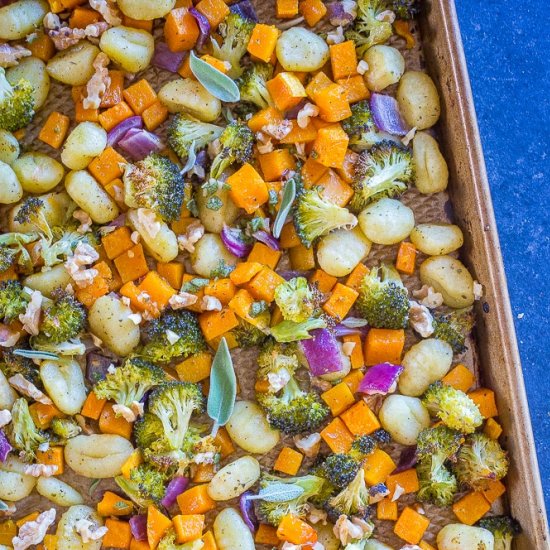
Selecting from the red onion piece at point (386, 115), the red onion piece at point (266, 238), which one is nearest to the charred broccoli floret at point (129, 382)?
the red onion piece at point (266, 238)

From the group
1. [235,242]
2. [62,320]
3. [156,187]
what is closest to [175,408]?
[62,320]

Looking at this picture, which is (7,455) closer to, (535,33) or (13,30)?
(13,30)

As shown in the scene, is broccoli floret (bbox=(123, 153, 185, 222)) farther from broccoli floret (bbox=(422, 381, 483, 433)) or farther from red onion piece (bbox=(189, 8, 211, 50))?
broccoli floret (bbox=(422, 381, 483, 433))

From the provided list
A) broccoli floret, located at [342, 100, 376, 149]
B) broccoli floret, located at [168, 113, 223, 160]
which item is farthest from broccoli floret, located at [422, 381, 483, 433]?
broccoli floret, located at [168, 113, 223, 160]

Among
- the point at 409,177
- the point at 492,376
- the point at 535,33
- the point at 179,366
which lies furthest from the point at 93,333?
the point at 535,33

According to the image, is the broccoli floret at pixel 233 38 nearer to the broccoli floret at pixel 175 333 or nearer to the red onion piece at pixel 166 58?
the red onion piece at pixel 166 58

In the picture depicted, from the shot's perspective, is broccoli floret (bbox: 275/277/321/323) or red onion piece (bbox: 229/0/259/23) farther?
red onion piece (bbox: 229/0/259/23)
